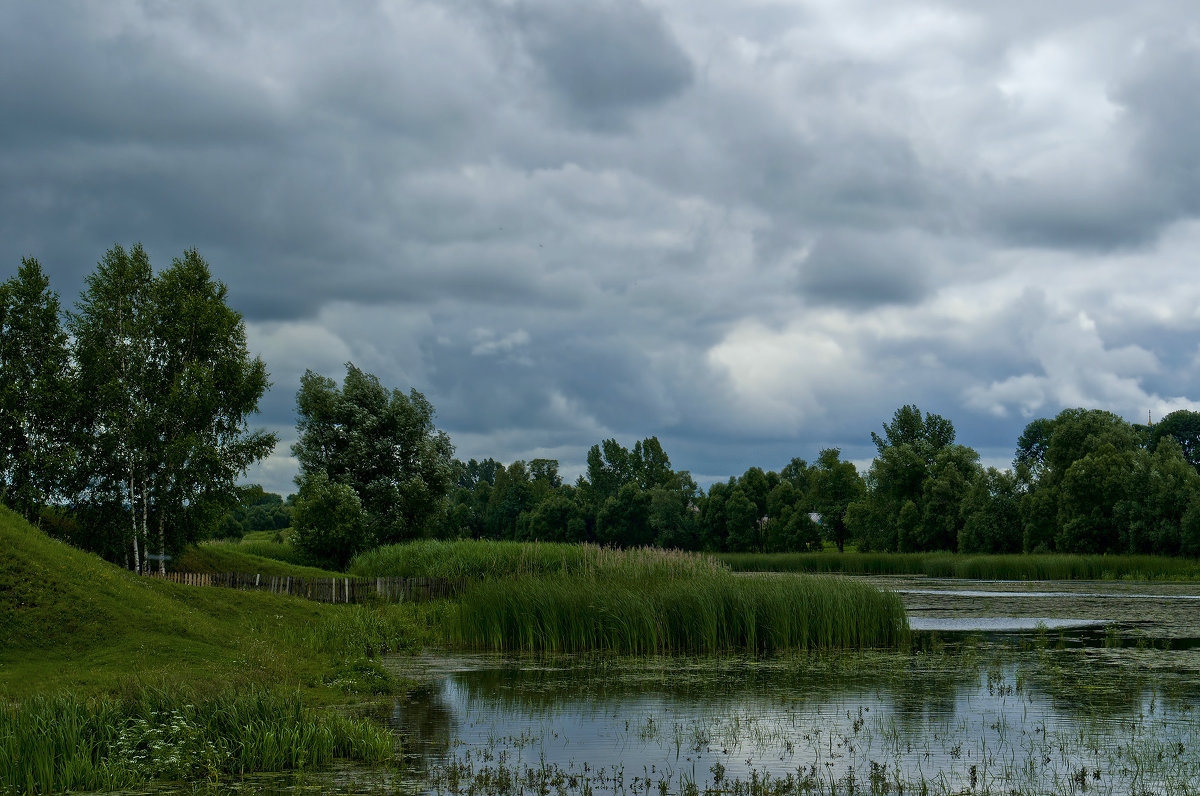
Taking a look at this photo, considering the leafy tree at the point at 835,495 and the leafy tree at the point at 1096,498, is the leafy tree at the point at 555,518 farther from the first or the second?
the leafy tree at the point at 1096,498

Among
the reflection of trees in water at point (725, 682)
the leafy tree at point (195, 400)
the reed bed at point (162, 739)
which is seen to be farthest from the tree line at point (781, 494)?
the reed bed at point (162, 739)

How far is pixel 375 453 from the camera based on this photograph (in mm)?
49812

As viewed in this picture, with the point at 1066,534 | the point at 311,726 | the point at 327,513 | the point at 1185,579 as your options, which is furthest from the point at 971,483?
the point at 311,726

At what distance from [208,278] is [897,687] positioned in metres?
26.4

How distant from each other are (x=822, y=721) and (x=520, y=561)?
19.2m

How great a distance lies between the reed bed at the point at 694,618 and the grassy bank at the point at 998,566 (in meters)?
20.1

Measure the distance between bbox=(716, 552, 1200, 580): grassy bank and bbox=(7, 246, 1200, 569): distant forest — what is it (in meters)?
7.10

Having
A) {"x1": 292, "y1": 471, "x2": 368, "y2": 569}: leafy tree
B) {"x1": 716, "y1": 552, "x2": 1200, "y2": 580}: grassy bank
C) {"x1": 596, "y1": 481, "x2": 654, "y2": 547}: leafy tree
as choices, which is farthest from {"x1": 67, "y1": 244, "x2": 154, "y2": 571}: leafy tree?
{"x1": 596, "y1": 481, "x2": 654, "y2": 547}: leafy tree

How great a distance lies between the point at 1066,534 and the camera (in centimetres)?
6347

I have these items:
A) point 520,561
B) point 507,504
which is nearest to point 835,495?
point 507,504

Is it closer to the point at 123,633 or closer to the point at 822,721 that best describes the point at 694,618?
the point at 822,721

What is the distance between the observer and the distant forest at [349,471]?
29016 millimetres

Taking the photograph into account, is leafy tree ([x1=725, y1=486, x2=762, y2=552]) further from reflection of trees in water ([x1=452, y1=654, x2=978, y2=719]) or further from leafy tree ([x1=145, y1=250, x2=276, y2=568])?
reflection of trees in water ([x1=452, y1=654, x2=978, y2=719])

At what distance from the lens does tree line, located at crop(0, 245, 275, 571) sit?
28.4m
